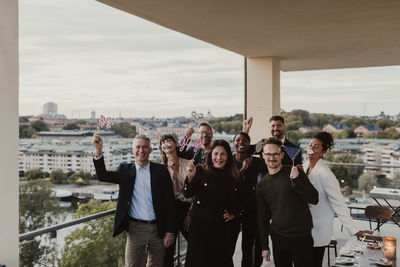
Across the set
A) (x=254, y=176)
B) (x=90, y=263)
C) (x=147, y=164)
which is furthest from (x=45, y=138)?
(x=254, y=176)

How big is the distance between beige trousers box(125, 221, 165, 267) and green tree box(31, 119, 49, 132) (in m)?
1.09

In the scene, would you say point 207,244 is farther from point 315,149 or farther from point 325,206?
point 315,149

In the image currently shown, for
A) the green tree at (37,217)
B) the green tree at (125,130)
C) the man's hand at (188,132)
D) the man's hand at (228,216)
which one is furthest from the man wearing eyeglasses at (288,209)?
the green tree at (37,217)

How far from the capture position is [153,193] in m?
3.29

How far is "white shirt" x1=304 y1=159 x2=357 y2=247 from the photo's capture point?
3229 mm

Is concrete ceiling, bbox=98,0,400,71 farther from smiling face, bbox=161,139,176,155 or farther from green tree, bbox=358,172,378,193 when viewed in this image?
green tree, bbox=358,172,378,193

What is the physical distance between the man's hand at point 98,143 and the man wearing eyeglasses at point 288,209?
1328 mm

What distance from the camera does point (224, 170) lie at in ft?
10.9

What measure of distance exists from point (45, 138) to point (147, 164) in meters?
0.95

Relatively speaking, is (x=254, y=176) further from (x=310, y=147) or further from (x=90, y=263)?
(x=90, y=263)

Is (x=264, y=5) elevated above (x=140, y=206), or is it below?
above

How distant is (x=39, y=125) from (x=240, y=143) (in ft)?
6.20

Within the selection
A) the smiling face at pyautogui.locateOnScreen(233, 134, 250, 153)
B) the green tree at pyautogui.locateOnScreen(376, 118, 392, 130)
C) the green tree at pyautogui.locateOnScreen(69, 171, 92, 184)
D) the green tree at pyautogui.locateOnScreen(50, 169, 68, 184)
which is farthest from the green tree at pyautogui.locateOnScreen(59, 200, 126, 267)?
the green tree at pyautogui.locateOnScreen(376, 118, 392, 130)

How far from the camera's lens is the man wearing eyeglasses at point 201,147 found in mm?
3861
